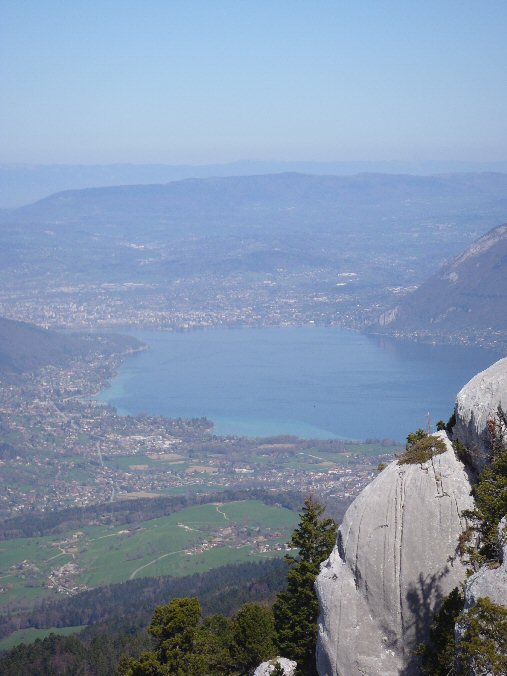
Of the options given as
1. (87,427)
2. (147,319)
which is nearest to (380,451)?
(87,427)

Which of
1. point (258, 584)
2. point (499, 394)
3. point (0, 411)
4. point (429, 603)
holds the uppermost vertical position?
point (499, 394)

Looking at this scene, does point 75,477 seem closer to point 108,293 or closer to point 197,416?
point 197,416

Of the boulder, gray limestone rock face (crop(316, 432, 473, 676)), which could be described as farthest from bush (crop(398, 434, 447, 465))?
the boulder

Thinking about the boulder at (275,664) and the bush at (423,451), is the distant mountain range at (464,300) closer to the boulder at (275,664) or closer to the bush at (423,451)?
the boulder at (275,664)

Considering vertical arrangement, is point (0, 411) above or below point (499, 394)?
below

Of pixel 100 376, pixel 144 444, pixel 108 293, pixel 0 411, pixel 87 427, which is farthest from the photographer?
pixel 108 293

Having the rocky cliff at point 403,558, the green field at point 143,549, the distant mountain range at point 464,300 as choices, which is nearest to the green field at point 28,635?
the green field at point 143,549

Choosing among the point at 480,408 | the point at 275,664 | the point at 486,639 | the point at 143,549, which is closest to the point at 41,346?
the point at 143,549
